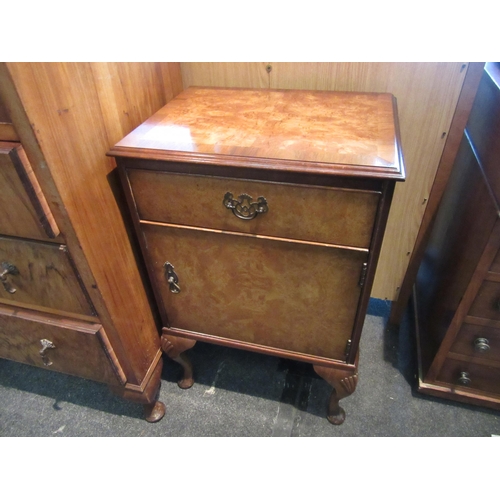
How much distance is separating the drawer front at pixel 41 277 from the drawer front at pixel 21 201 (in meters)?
0.03

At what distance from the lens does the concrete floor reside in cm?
96

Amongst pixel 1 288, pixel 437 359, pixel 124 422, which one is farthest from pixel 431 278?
pixel 1 288

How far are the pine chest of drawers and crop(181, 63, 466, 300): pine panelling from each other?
0.20ft

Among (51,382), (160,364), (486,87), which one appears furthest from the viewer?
(51,382)

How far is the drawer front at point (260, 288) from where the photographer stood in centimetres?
69

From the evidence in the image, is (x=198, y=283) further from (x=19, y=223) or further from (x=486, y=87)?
(x=486, y=87)

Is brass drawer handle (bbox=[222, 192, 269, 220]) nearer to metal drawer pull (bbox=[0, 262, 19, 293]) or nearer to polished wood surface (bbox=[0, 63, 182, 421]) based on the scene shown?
polished wood surface (bbox=[0, 63, 182, 421])

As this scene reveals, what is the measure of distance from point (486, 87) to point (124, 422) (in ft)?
3.89

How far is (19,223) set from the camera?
0.63 m

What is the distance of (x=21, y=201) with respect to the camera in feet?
1.94

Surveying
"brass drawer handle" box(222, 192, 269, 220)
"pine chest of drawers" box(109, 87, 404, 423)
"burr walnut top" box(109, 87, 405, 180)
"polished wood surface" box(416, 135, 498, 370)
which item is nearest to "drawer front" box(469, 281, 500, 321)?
"polished wood surface" box(416, 135, 498, 370)

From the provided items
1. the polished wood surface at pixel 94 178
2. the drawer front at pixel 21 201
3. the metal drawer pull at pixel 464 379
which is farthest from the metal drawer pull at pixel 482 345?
the drawer front at pixel 21 201

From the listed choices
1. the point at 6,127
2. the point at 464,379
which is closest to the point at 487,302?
the point at 464,379

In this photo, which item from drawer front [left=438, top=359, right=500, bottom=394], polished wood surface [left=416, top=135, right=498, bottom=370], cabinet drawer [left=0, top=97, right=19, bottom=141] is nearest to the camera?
cabinet drawer [left=0, top=97, right=19, bottom=141]
